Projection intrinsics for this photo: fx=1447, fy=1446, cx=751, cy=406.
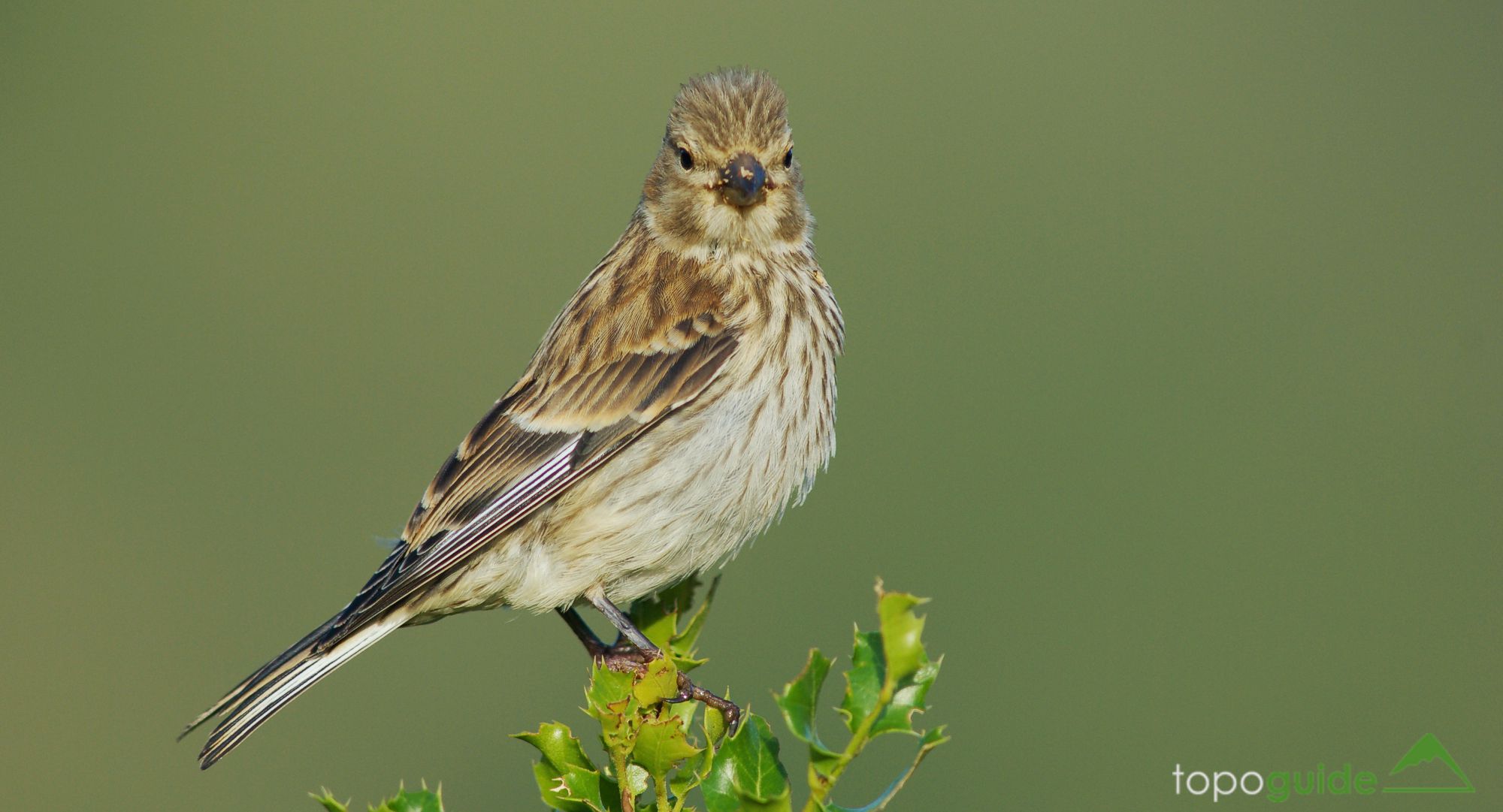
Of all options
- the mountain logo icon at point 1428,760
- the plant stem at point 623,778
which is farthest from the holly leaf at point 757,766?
the mountain logo icon at point 1428,760

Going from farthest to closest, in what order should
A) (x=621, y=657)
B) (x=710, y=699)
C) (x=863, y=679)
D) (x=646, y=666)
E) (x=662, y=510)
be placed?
1. (x=621, y=657)
2. (x=662, y=510)
3. (x=710, y=699)
4. (x=646, y=666)
5. (x=863, y=679)

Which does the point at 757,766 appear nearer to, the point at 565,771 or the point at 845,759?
the point at 845,759

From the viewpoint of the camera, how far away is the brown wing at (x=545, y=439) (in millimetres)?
4520

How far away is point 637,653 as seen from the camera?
4.64 metres

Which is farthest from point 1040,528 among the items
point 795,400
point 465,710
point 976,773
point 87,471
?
point 87,471

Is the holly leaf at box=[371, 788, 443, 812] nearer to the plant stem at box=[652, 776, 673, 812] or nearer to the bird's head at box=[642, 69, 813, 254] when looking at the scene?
the plant stem at box=[652, 776, 673, 812]

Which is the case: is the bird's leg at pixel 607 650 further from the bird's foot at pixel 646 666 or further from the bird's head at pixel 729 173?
the bird's head at pixel 729 173

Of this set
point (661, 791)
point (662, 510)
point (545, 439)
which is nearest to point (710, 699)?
point (662, 510)

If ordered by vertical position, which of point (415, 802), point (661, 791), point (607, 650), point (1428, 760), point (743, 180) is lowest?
point (1428, 760)

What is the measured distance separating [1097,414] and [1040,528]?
37.0 inches

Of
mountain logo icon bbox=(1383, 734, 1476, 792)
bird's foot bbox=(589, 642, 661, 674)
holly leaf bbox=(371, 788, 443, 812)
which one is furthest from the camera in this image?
mountain logo icon bbox=(1383, 734, 1476, 792)

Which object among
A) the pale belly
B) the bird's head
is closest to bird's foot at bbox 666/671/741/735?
the pale belly

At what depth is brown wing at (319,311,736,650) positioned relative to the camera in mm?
4520

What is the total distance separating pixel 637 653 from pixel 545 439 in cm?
75
